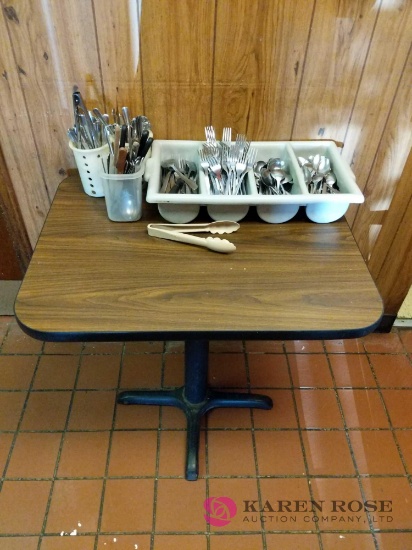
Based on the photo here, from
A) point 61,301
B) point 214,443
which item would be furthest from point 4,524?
point 61,301

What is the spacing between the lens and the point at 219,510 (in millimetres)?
1274

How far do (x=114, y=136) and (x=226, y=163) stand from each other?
0.29 meters

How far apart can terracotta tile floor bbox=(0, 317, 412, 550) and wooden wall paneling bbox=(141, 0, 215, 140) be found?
2.93ft

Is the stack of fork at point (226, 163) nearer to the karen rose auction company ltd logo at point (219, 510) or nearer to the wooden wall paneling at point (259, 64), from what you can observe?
the wooden wall paneling at point (259, 64)

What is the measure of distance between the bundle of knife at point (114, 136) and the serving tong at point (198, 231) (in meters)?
0.16

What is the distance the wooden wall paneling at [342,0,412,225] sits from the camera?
3.43 feet

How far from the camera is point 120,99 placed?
1.15 meters

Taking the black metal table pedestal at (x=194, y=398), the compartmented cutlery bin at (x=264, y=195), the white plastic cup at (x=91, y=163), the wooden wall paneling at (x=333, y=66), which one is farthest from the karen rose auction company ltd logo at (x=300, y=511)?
the wooden wall paneling at (x=333, y=66)

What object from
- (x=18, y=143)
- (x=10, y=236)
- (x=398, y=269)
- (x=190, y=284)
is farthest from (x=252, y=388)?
(x=18, y=143)

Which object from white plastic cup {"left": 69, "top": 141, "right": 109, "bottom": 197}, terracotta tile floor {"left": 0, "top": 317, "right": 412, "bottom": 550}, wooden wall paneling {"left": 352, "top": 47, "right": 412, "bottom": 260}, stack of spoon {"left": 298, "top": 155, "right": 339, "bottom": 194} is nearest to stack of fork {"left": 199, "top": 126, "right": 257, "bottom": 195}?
stack of spoon {"left": 298, "top": 155, "right": 339, "bottom": 194}

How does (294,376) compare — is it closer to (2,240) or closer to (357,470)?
(357,470)

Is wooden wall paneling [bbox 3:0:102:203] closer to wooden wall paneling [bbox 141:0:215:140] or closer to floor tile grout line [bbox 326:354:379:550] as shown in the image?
wooden wall paneling [bbox 141:0:215:140]

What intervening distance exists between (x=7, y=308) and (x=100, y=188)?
3.01 ft

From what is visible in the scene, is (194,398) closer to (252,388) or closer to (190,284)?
(252,388)
